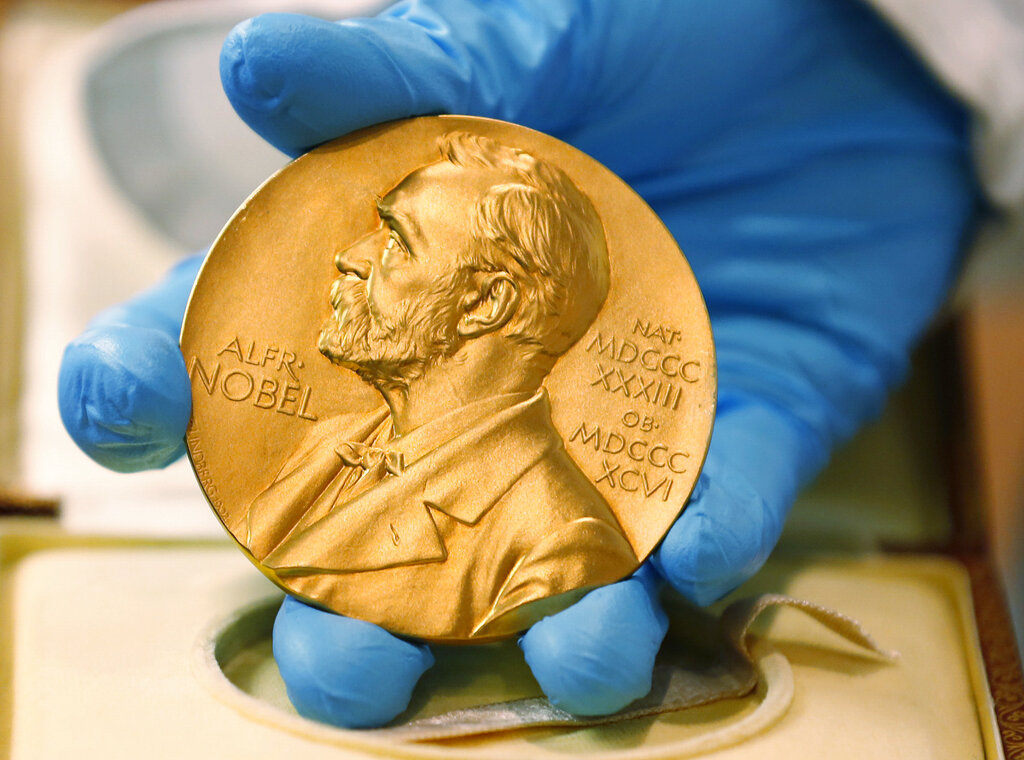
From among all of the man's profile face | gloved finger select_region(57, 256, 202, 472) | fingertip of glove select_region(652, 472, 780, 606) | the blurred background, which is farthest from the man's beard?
→ the blurred background


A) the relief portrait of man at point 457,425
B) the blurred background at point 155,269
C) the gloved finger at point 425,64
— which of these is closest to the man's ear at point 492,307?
the relief portrait of man at point 457,425

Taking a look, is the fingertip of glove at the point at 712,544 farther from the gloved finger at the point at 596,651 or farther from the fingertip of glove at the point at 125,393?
the fingertip of glove at the point at 125,393

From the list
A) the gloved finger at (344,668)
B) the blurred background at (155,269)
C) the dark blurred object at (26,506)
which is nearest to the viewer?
the gloved finger at (344,668)

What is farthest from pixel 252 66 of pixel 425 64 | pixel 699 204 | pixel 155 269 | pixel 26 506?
pixel 155 269

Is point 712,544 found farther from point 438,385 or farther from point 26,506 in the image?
point 26,506

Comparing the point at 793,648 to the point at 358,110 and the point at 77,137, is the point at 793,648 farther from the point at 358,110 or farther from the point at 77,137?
the point at 77,137

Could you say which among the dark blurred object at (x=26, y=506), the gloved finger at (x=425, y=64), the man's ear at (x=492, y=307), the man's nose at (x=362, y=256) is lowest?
the dark blurred object at (x=26, y=506)
